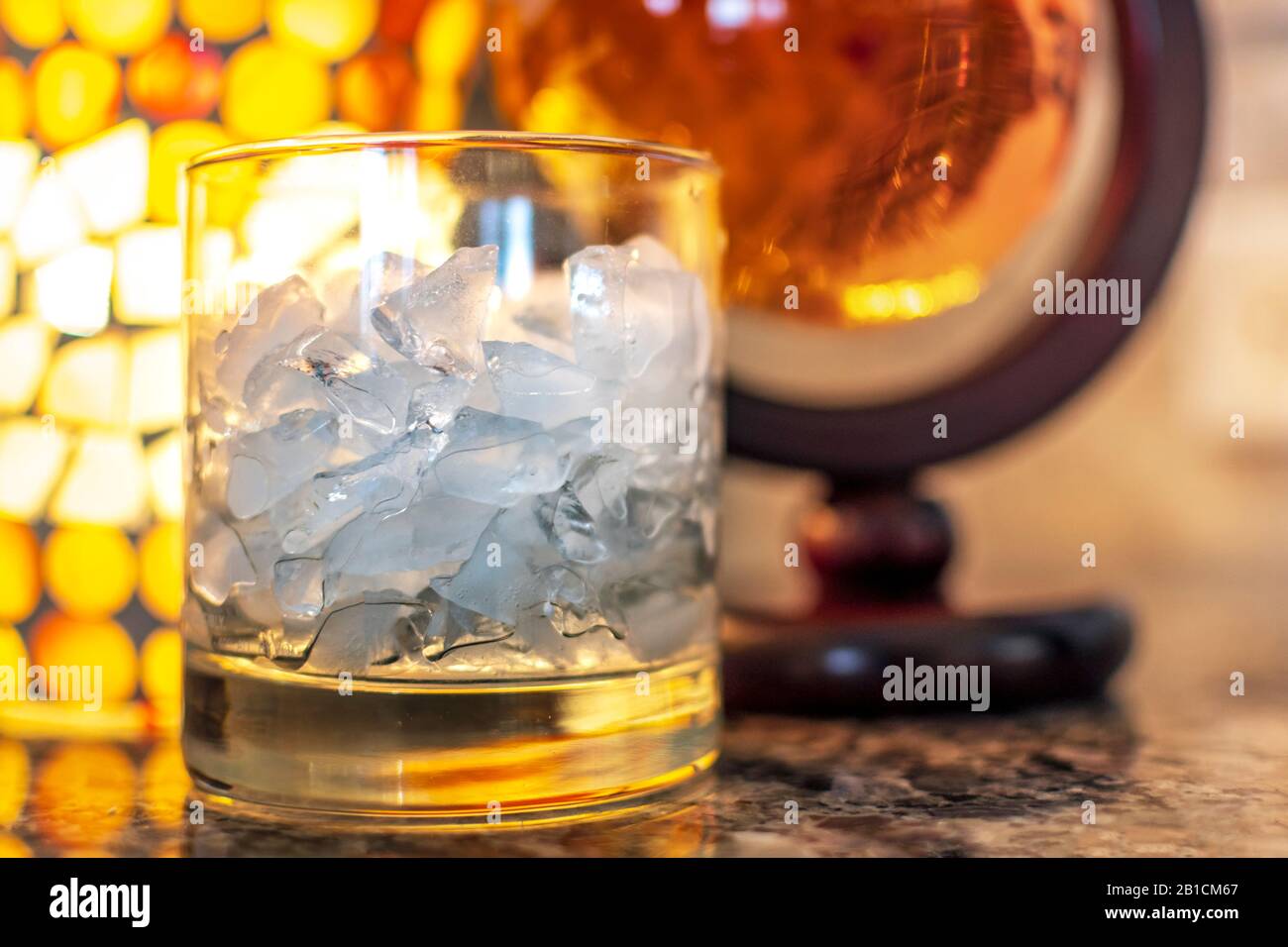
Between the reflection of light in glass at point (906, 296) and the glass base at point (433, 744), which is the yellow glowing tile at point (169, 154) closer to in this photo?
the glass base at point (433, 744)

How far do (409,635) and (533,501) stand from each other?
60 mm

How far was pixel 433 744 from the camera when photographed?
43cm

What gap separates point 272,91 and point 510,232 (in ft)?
0.72

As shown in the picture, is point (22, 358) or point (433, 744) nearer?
point (433, 744)

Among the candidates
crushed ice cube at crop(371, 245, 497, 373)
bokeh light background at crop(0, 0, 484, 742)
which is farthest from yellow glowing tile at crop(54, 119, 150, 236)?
crushed ice cube at crop(371, 245, 497, 373)

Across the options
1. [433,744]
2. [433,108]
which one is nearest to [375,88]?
[433,108]

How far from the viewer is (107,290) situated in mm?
592

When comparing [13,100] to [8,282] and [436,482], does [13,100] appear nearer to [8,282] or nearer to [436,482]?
[8,282]

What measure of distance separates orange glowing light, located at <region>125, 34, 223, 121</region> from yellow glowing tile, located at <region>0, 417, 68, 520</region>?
0.50 ft

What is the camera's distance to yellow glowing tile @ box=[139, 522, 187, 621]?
1.99 feet
